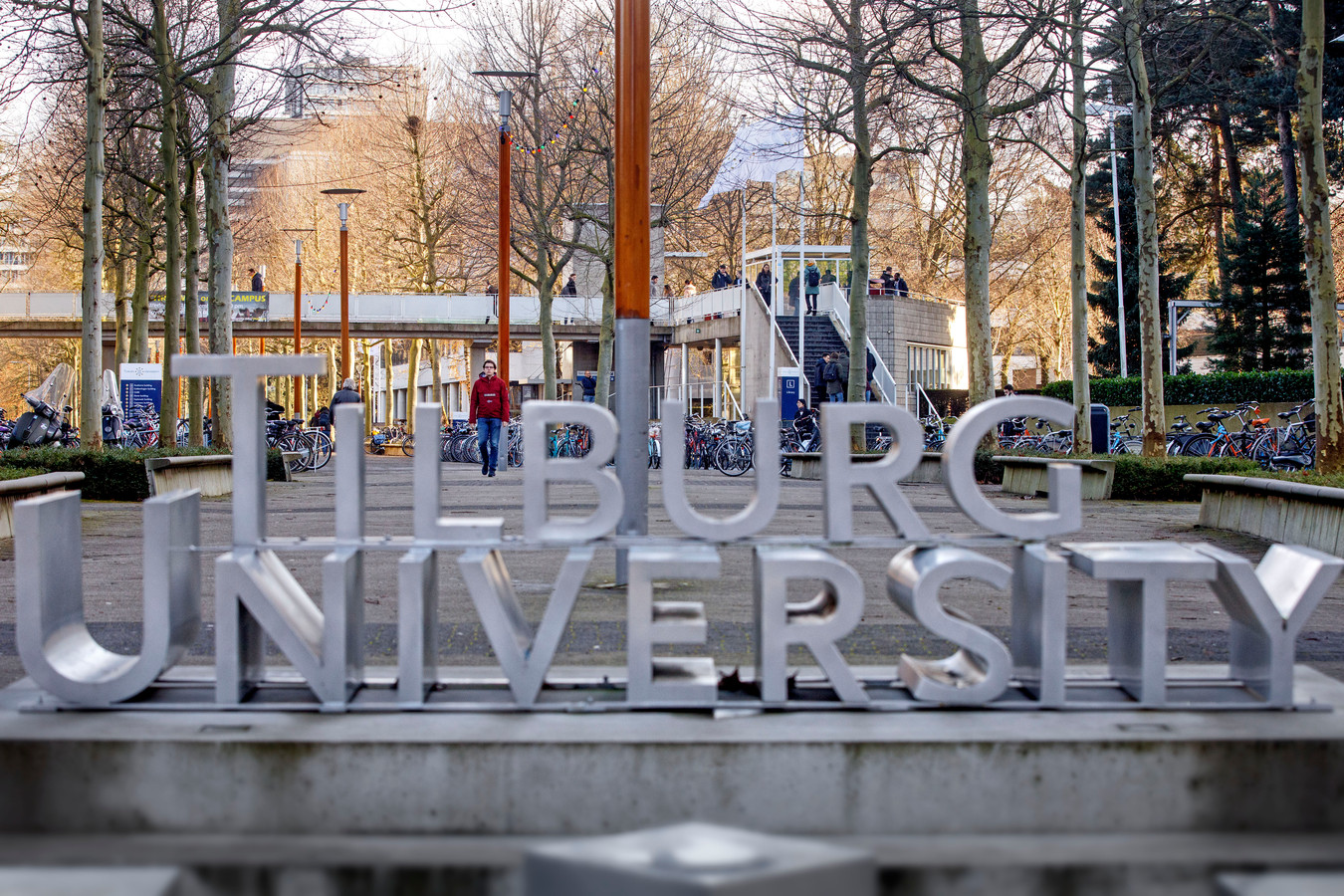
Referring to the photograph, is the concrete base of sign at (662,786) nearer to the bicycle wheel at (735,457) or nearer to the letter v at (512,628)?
the letter v at (512,628)

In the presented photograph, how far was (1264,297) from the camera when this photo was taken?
32.9m

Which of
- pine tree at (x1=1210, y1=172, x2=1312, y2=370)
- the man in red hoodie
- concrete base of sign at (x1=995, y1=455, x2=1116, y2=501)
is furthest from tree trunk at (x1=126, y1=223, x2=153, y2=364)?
pine tree at (x1=1210, y1=172, x2=1312, y2=370)

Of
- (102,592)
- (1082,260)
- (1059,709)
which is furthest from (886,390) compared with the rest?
(1059,709)

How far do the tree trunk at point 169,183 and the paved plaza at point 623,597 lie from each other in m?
6.29

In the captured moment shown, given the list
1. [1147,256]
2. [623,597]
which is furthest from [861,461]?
[623,597]

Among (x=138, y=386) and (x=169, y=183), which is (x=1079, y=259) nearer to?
(x=169, y=183)

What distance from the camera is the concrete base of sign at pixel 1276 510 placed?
31.1 ft

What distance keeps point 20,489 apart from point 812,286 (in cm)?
3031

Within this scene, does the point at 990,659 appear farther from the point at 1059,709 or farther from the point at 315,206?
the point at 315,206

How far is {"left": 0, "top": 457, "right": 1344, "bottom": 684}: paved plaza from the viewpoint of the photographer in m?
5.82

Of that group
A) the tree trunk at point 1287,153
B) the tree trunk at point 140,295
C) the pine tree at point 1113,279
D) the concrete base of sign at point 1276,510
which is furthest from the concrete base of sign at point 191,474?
the pine tree at point 1113,279

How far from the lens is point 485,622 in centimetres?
405

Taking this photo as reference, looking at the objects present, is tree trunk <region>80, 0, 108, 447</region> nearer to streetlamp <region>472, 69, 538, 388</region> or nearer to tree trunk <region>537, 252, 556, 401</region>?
streetlamp <region>472, 69, 538, 388</region>

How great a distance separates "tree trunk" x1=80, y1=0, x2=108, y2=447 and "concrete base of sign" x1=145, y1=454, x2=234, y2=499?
1.42 m
